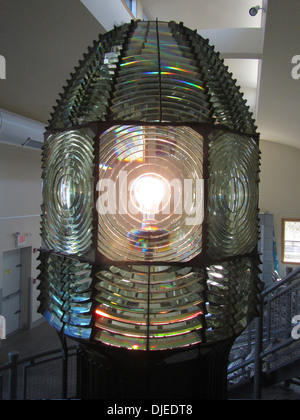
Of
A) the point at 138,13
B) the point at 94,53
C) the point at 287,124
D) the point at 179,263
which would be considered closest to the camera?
the point at 179,263

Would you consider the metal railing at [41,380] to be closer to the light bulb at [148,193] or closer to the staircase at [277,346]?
the staircase at [277,346]

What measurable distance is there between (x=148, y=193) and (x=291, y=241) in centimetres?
806

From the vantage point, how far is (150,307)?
0.40m

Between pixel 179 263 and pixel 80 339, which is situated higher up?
pixel 179 263

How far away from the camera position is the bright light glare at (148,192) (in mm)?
423

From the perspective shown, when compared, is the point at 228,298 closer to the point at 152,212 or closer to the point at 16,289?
the point at 152,212

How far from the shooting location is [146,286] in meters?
0.40

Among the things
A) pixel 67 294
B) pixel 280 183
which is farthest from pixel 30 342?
pixel 280 183

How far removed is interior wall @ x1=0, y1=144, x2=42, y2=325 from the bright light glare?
3.90 m

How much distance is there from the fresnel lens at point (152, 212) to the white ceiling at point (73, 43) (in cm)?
207

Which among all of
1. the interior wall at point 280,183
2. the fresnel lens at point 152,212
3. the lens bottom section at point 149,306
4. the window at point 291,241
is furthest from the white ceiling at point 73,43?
the window at point 291,241

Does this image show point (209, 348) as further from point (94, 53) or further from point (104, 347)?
point (94, 53)

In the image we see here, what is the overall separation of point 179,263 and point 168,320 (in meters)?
0.07

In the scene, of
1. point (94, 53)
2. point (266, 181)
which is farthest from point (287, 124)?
point (94, 53)
